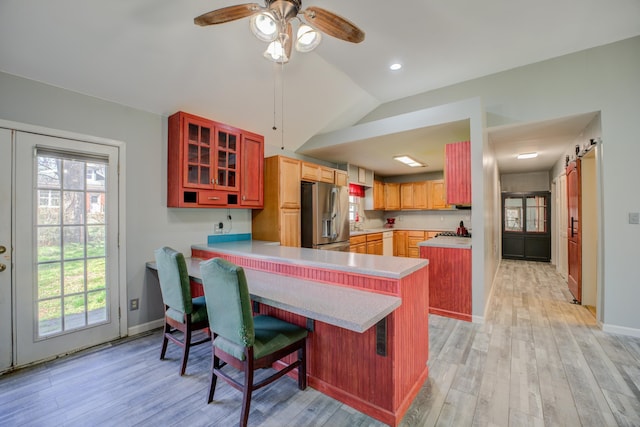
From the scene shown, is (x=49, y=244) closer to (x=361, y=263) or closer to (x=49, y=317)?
(x=49, y=317)

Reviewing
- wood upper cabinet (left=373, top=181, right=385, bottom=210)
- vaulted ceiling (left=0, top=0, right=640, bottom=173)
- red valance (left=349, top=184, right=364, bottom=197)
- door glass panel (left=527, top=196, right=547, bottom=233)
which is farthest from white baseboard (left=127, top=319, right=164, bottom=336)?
door glass panel (left=527, top=196, right=547, bottom=233)

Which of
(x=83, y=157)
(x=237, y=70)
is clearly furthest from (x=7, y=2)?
(x=237, y=70)

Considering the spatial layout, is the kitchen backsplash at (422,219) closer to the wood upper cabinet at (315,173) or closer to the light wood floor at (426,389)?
the wood upper cabinet at (315,173)

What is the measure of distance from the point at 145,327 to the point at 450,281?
349 cm

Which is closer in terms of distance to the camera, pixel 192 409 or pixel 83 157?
pixel 192 409

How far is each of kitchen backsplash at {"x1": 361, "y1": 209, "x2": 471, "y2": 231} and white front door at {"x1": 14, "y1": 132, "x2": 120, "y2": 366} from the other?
4.93m

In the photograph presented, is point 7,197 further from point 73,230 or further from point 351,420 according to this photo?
point 351,420

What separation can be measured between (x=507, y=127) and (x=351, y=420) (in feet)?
12.2

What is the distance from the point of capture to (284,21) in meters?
1.92

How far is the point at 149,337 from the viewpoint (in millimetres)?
2854

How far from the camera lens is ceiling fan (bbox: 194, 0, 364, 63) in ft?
5.70

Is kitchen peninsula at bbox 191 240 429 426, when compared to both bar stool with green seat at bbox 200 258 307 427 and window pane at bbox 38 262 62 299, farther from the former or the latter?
window pane at bbox 38 262 62 299

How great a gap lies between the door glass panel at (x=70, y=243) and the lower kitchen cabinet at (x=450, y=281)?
141 inches

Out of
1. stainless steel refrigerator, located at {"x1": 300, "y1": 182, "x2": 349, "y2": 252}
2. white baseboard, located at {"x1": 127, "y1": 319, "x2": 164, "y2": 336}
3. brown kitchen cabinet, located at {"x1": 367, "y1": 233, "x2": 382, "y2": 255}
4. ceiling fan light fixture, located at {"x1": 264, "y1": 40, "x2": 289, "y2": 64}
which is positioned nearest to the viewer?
ceiling fan light fixture, located at {"x1": 264, "y1": 40, "x2": 289, "y2": 64}
